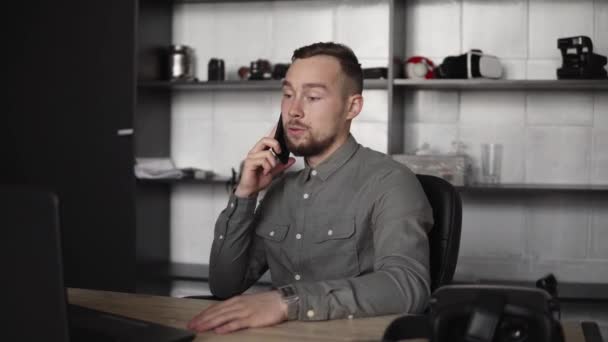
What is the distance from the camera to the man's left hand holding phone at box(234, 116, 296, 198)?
6.17 ft

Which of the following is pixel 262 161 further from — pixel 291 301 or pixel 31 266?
pixel 31 266

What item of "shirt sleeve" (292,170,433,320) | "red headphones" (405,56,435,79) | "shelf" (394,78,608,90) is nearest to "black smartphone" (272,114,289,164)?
"shirt sleeve" (292,170,433,320)

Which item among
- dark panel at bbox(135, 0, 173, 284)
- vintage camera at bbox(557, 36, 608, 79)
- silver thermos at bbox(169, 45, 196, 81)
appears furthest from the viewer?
silver thermos at bbox(169, 45, 196, 81)

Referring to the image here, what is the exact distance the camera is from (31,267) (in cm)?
86

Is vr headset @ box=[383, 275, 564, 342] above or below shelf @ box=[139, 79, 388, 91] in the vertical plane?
below

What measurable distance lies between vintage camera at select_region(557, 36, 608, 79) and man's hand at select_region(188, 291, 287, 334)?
2.42 m

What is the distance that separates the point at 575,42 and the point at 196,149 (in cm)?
202

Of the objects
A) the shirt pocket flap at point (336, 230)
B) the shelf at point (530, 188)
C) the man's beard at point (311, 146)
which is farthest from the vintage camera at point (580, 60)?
the shirt pocket flap at point (336, 230)

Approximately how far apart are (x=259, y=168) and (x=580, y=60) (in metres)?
2.00

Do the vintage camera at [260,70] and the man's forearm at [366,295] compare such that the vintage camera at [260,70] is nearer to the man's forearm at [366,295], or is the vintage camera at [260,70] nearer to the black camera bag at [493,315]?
the man's forearm at [366,295]

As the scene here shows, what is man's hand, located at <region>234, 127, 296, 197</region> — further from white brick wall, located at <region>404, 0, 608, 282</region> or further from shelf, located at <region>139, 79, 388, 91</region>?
white brick wall, located at <region>404, 0, 608, 282</region>

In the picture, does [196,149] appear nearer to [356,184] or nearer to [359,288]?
[356,184]

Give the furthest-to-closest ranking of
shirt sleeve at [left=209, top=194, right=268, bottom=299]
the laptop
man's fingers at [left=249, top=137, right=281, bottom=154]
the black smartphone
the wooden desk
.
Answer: the black smartphone < shirt sleeve at [left=209, top=194, right=268, bottom=299] < man's fingers at [left=249, top=137, right=281, bottom=154] < the wooden desk < the laptop

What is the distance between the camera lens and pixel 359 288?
4.66ft
